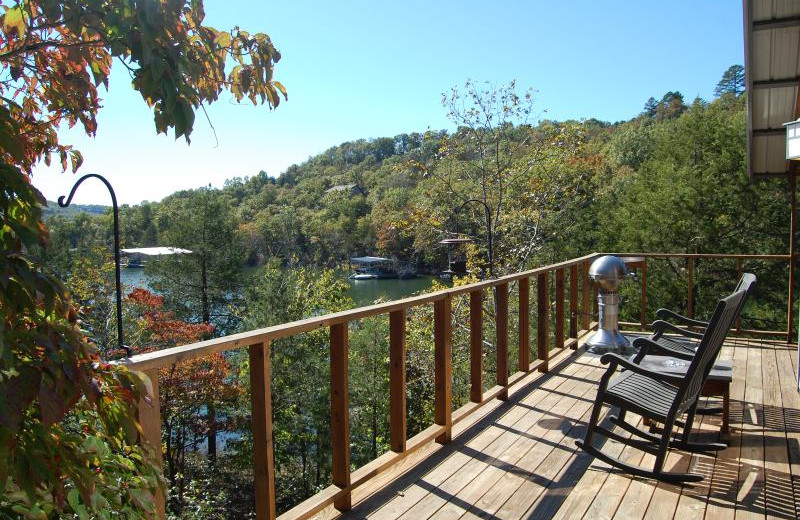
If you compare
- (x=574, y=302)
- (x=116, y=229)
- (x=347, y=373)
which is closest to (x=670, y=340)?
(x=574, y=302)

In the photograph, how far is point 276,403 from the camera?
1711cm

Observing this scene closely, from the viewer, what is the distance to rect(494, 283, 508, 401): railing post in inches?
158

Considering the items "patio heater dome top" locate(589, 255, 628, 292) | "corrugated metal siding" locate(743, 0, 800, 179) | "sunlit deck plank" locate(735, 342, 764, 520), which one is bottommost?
"sunlit deck plank" locate(735, 342, 764, 520)

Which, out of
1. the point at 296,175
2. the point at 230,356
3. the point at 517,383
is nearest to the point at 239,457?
the point at 230,356

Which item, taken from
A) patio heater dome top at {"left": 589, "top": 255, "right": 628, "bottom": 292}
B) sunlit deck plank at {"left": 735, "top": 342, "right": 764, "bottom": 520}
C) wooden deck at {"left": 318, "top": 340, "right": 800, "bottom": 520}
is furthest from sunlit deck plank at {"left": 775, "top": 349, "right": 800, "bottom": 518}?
patio heater dome top at {"left": 589, "top": 255, "right": 628, "bottom": 292}

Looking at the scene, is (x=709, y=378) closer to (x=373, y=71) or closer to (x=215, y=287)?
(x=373, y=71)

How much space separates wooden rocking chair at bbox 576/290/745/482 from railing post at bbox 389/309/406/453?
102 cm

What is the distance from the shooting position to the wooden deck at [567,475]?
8.44 feet

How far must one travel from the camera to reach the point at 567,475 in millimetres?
2977

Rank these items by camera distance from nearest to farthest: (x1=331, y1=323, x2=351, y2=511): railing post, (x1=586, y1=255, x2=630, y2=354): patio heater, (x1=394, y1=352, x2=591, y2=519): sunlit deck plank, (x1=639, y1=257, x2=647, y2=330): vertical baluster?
1. (x1=331, y1=323, x2=351, y2=511): railing post
2. (x1=394, y1=352, x2=591, y2=519): sunlit deck plank
3. (x1=586, y1=255, x2=630, y2=354): patio heater
4. (x1=639, y1=257, x2=647, y2=330): vertical baluster

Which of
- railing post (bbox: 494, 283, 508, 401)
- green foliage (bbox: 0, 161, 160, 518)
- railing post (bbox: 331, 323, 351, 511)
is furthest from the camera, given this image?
railing post (bbox: 494, 283, 508, 401)

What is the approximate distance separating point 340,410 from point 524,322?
7.67 ft

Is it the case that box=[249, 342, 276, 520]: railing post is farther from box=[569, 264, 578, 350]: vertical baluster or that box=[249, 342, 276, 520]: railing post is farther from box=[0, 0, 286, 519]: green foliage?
box=[569, 264, 578, 350]: vertical baluster

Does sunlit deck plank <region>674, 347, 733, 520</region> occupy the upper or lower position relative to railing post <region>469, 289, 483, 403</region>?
lower
